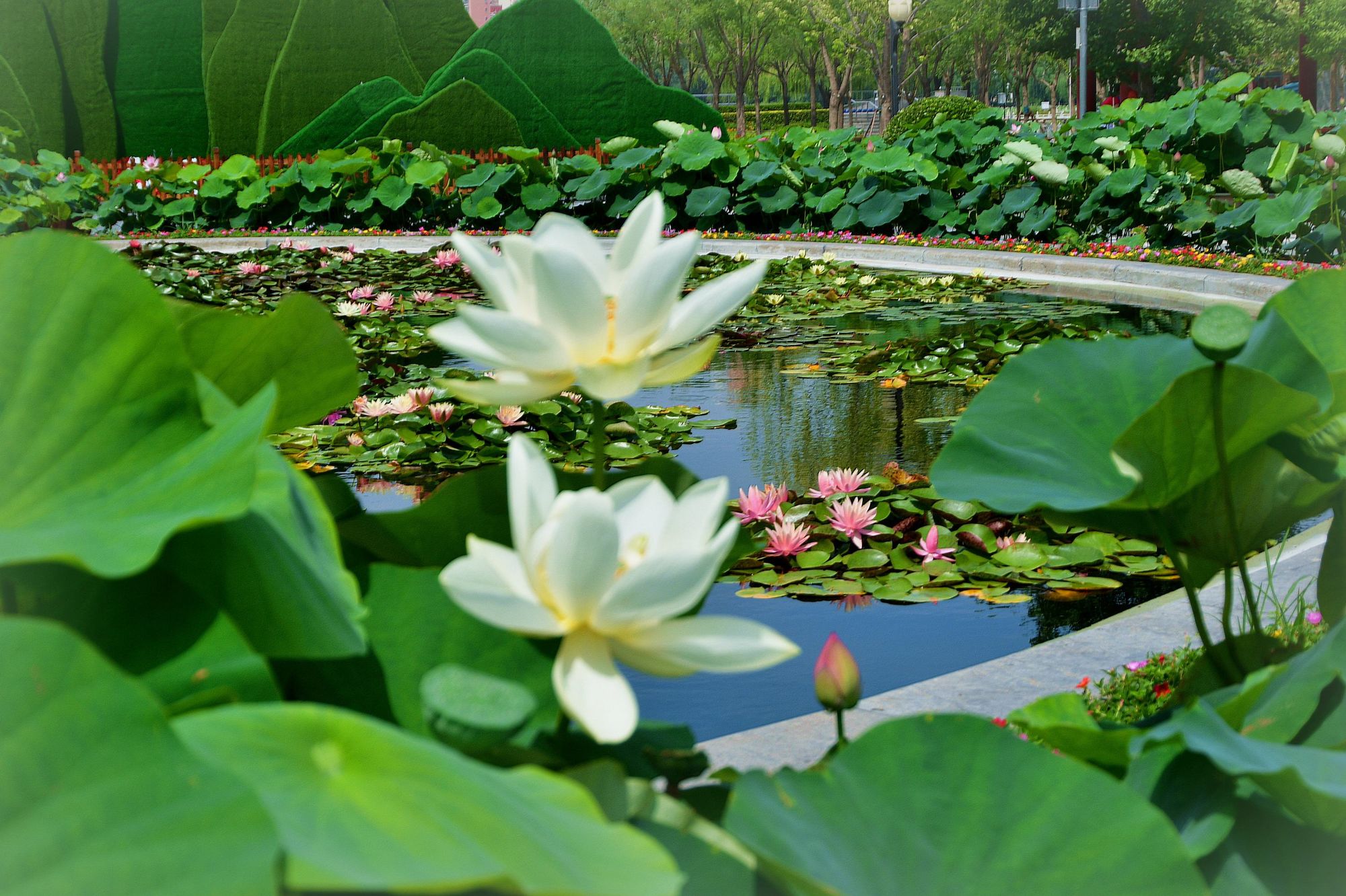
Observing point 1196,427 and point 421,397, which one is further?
point 421,397

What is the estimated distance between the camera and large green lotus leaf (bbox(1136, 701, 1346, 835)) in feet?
2.33

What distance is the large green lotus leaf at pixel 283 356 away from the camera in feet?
3.31

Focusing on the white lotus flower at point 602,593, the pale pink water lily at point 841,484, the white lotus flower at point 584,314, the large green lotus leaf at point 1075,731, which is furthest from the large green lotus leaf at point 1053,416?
the pale pink water lily at point 841,484

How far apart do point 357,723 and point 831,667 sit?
0.44 metres

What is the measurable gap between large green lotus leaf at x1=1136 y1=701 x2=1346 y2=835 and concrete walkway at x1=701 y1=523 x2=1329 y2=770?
1310mm

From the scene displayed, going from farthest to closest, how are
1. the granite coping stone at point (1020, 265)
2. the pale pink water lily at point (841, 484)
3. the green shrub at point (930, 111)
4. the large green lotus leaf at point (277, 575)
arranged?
the green shrub at point (930, 111) < the granite coping stone at point (1020, 265) < the pale pink water lily at point (841, 484) < the large green lotus leaf at point (277, 575)

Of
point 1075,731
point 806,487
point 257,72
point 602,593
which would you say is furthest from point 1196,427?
point 257,72

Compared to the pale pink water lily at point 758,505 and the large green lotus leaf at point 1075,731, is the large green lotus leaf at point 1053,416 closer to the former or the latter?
the large green lotus leaf at point 1075,731

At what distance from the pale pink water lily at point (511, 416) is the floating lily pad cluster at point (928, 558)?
1.55 m

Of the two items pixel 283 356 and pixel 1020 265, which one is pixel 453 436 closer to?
pixel 283 356

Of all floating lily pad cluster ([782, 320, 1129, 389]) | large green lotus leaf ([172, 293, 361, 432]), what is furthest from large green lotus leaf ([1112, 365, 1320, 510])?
floating lily pad cluster ([782, 320, 1129, 389])

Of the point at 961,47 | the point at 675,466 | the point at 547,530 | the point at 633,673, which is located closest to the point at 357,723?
the point at 547,530

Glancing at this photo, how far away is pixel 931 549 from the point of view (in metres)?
3.51

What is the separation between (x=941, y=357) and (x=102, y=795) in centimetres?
612
